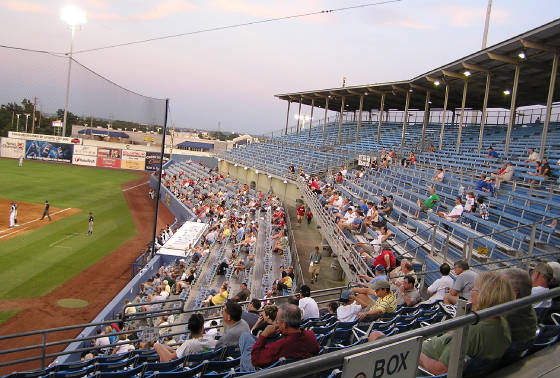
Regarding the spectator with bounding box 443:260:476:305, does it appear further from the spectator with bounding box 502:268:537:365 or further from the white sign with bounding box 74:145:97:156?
the white sign with bounding box 74:145:97:156

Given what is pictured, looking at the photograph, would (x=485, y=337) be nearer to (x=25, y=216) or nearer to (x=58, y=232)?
(x=58, y=232)

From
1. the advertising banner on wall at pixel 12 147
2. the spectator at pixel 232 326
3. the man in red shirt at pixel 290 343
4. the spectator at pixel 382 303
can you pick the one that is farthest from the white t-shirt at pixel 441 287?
the advertising banner on wall at pixel 12 147

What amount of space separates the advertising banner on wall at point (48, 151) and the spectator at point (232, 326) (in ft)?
168

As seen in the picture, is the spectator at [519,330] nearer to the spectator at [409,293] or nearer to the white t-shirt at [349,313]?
the white t-shirt at [349,313]

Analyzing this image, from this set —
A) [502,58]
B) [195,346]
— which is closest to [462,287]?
[195,346]

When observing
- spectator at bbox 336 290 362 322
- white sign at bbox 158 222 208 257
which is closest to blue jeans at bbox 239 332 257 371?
spectator at bbox 336 290 362 322

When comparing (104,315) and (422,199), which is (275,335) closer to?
(104,315)

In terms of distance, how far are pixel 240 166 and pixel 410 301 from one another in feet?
98.1

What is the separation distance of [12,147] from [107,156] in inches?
394

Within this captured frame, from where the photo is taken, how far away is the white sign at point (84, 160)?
Result: 5097cm

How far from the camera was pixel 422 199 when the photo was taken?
1368cm

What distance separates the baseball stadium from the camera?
2.87 metres

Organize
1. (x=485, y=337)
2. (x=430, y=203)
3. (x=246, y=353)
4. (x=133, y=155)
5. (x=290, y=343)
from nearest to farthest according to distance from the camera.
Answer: (x=485, y=337) → (x=290, y=343) → (x=246, y=353) → (x=430, y=203) → (x=133, y=155)

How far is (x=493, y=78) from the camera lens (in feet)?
69.7
